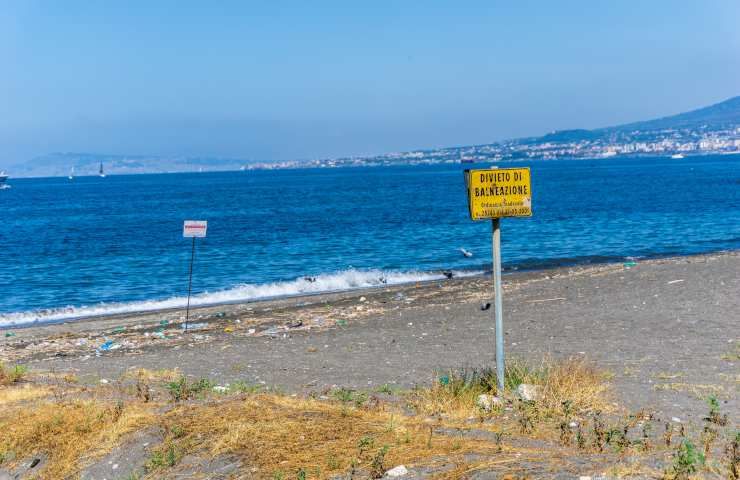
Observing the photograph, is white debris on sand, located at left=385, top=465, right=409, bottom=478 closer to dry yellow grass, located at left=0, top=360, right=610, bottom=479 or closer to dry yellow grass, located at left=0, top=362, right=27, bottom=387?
dry yellow grass, located at left=0, top=360, right=610, bottom=479

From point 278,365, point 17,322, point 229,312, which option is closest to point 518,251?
point 229,312

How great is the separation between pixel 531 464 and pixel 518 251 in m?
29.6

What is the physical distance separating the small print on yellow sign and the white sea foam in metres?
17.7

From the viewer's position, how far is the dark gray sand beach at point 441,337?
34.8 feet

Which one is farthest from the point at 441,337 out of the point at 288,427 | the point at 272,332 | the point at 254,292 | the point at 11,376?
the point at 254,292

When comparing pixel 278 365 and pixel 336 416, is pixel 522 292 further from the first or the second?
pixel 336 416

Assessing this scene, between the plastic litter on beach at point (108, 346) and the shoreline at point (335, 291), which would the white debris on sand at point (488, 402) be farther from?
the shoreline at point (335, 291)

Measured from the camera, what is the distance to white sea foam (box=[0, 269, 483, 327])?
23469 mm

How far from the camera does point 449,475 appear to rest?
6125 mm

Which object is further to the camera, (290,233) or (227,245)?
(290,233)

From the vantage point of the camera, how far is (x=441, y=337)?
14.7m

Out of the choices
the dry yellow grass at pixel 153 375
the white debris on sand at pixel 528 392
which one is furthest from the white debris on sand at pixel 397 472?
the dry yellow grass at pixel 153 375

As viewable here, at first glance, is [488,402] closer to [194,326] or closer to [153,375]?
[153,375]

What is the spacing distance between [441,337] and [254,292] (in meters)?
12.8
